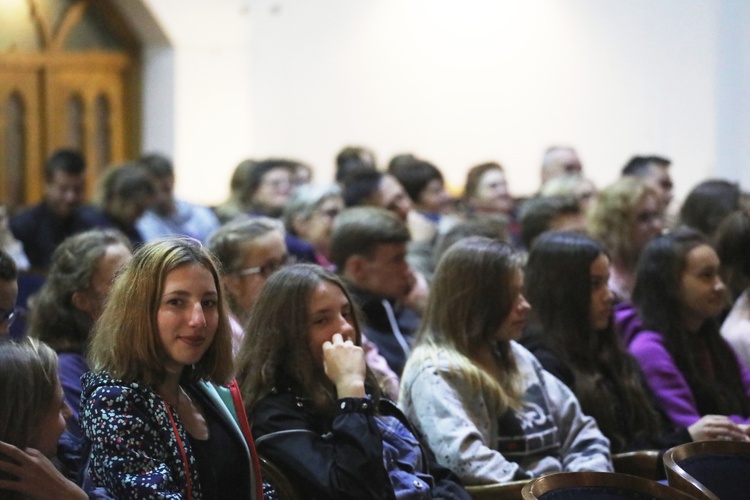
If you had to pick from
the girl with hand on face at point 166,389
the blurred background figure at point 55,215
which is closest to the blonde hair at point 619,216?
the blurred background figure at point 55,215

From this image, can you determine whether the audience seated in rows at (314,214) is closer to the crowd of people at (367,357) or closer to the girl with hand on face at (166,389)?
the crowd of people at (367,357)

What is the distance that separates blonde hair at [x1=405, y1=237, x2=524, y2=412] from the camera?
3061 mm

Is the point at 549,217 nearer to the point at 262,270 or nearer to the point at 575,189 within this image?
the point at 575,189

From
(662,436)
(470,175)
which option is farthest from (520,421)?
(470,175)

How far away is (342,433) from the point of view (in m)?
2.47

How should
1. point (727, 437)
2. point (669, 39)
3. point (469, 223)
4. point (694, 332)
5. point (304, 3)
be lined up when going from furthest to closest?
point (304, 3) < point (669, 39) < point (469, 223) < point (694, 332) < point (727, 437)

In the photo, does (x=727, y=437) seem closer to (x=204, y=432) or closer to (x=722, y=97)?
(x=204, y=432)

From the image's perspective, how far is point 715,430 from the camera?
3.29 meters

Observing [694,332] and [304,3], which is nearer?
[694,332]

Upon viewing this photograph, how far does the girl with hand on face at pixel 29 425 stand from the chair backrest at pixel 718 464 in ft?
4.57

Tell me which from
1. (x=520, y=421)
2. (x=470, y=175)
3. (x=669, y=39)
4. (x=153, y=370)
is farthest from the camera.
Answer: (x=669, y=39)

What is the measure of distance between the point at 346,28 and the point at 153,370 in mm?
7450

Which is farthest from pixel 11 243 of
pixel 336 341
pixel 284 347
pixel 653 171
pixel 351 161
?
pixel 336 341

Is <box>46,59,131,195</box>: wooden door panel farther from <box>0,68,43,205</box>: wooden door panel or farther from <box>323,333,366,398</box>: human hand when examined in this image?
<box>323,333,366,398</box>: human hand
